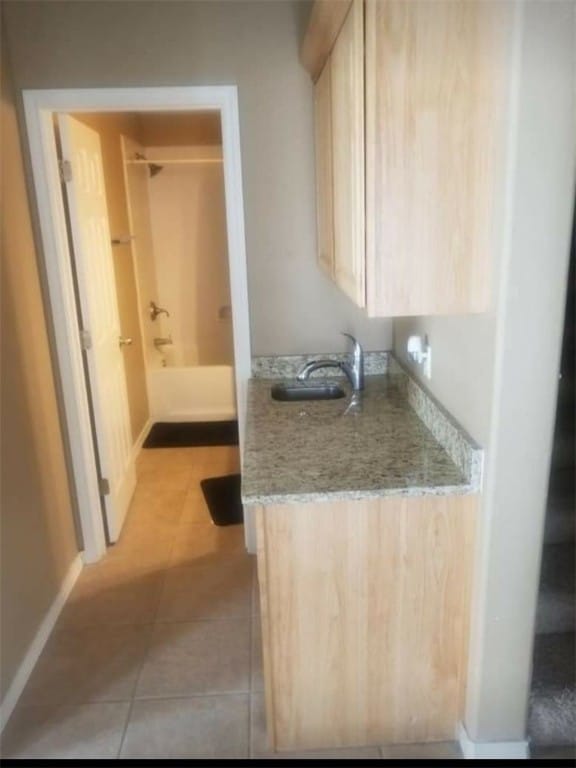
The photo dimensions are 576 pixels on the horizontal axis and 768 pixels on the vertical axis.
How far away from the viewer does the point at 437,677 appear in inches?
65.9

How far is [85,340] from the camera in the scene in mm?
2594

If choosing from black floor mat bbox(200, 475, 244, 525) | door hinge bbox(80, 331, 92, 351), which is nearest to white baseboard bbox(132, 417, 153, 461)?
black floor mat bbox(200, 475, 244, 525)

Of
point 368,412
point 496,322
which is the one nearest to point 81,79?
point 368,412

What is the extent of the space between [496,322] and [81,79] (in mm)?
1847

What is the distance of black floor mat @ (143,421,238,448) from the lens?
4.08 meters

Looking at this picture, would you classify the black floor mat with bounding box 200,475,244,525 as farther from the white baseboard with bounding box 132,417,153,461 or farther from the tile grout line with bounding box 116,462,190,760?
the white baseboard with bounding box 132,417,153,461

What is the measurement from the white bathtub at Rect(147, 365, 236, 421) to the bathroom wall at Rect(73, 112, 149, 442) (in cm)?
18

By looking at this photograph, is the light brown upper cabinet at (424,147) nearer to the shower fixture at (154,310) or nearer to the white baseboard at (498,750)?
the white baseboard at (498,750)

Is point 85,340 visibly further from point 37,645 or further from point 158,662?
point 158,662

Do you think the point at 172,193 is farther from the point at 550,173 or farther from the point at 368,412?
the point at 550,173

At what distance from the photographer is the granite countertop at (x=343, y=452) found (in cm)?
150

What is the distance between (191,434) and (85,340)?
1754mm

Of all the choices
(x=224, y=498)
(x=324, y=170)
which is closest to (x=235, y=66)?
(x=324, y=170)

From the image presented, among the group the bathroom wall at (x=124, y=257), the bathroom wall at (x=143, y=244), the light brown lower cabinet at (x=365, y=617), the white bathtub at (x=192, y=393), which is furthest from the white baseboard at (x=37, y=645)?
the bathroom wall at (x=143, y=244)
